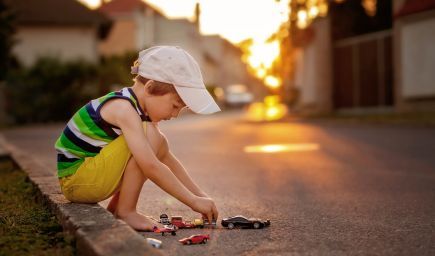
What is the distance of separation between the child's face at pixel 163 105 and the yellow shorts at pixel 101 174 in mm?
106

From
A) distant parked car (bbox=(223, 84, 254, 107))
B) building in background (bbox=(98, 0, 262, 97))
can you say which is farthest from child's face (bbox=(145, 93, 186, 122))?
distant parked car (bbox=(223, 84, 254, 107))

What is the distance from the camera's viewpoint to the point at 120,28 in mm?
55875

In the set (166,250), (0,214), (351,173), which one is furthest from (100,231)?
(351,173)

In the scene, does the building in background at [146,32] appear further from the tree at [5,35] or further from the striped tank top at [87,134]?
the striped tank top at [87,134]

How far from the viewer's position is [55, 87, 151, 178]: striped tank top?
3.96 m

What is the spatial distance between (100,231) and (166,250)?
0.45m

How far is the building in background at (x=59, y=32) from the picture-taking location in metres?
33.8

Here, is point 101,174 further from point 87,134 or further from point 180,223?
A: point 180,223

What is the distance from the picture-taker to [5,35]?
57.0 ft

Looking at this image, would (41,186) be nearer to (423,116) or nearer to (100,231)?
(100,231)

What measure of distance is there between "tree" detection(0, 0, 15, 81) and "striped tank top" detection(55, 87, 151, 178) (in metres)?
14.1

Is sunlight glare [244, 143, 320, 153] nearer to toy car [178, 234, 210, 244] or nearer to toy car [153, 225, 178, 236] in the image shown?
toy car [153, 225, 178, 236]

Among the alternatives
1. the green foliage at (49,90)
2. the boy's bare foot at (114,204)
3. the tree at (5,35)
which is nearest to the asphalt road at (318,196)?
the boy's bare foot at (114,204)

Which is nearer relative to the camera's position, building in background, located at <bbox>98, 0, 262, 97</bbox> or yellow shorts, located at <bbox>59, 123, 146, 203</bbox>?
yellow shorts, located at <bbox>59, 123, 146, 203</bbox>
